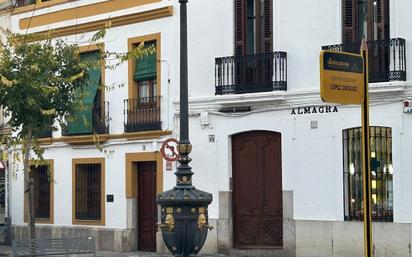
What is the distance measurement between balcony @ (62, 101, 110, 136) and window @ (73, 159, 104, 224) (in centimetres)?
85

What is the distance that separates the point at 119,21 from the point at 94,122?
9.69 feet

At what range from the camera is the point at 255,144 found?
2189 centimetres

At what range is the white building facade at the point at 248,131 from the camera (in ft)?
63.7

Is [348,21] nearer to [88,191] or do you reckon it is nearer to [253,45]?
[253,45]

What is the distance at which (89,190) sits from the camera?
2569 centimetres

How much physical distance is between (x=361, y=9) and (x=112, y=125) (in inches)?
317

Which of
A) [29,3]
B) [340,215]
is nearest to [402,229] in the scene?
[340,215]

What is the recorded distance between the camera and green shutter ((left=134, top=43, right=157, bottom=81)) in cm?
2405

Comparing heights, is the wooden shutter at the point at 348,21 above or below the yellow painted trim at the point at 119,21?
below

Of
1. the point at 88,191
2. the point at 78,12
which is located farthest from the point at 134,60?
the point at 88,191

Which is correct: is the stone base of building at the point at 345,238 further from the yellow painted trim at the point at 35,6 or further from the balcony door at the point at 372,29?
the yellow painted trim at the point at 35,6

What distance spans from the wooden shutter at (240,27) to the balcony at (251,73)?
1.21 feet

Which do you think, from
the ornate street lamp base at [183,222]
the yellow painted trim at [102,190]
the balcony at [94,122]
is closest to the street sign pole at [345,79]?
the ornate street lamp base at [183,222]

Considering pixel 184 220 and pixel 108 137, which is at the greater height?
pixel 108 137
